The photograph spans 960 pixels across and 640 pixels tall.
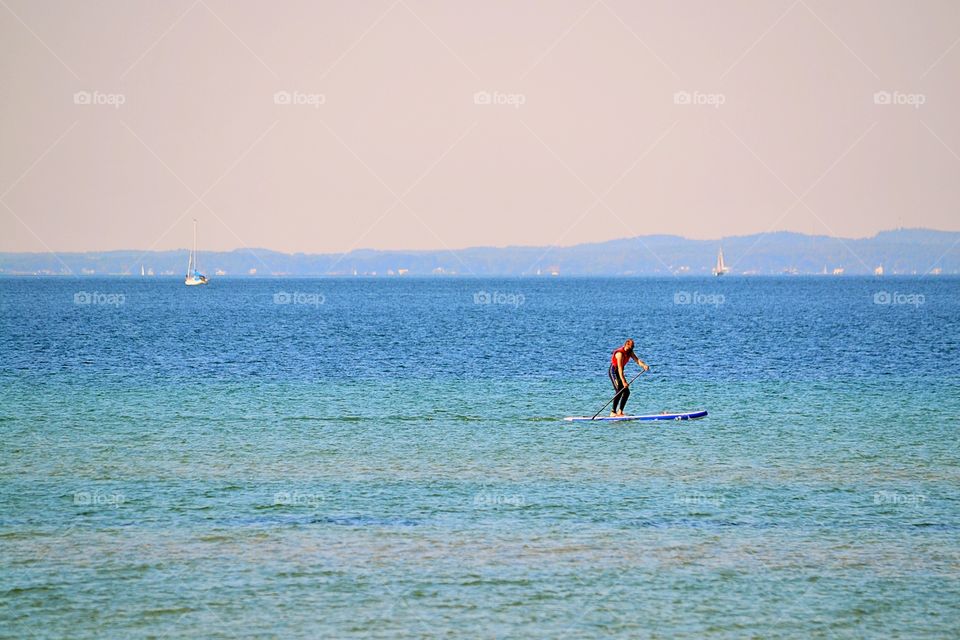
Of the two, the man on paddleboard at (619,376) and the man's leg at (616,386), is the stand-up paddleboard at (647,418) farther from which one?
the man's leg at (616,386)

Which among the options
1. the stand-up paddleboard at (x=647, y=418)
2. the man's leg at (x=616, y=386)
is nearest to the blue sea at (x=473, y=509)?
the stand-up paddleboard at (x=647, y=418)

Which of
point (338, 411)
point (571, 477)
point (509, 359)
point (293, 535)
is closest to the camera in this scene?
point (293, 535)

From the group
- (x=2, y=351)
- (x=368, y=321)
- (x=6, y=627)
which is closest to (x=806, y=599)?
(x=6, y=627)

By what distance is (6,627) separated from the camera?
13758 mm

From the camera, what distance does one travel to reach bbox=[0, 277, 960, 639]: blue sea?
47.5 ft

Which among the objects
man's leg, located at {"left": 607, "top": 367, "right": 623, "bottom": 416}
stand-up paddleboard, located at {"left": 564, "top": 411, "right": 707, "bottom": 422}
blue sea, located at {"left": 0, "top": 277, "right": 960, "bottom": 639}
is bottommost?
blue sea, located at {"left": 0, "top": 277, "right": 960, "bottom": 639}

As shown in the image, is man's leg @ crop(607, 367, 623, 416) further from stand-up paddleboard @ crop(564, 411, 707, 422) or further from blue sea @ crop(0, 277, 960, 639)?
blue sea @ crop(0, 277, 960, 639)

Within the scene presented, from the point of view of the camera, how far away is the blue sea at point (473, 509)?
570 inches

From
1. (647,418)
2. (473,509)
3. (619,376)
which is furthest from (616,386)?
(473,509)

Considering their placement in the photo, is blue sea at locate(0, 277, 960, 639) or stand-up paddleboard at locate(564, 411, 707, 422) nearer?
blue sea at locate(0, 277, 960, 639)

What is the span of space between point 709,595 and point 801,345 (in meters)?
57.9

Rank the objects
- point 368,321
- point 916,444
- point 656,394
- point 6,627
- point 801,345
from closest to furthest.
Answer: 1. point 6,627
2. point 916,444
3. point 656,394
4. point 801,345
5. point 368,321

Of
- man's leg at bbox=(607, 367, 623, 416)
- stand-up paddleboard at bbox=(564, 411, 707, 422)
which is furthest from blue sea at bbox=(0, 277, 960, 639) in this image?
man's leg at bbox=(607, 367, 623, 416)

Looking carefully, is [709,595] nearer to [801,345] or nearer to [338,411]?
[338,411]
